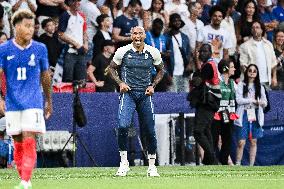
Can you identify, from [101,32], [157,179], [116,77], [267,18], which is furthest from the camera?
[267,18]

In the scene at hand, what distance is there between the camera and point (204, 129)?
2517 cm

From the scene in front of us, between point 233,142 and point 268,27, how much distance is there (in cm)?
451

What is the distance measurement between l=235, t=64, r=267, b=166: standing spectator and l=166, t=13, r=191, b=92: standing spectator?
1391 millimetres

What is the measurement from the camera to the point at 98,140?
85.2 feet

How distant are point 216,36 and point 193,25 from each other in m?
0.66

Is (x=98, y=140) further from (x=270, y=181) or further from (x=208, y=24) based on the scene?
(x=270, y=181)

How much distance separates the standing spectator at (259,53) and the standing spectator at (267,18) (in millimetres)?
1724

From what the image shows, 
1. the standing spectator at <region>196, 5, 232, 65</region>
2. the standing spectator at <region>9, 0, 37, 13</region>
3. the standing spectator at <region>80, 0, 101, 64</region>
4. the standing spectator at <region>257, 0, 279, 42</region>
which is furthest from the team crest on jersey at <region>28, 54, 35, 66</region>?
the standing spectator at <region>257, 0, 279, 42</region>

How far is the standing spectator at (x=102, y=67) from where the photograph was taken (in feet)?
86.9

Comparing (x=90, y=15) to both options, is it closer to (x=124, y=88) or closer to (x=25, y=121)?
(x=124, y=88)

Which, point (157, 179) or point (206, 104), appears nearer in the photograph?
point (157, 179)

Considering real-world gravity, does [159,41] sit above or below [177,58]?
above

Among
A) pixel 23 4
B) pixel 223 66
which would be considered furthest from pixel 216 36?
pixel 23 4

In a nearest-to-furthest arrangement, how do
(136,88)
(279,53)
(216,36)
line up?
(136,88)
(216,36)
(279,53)
